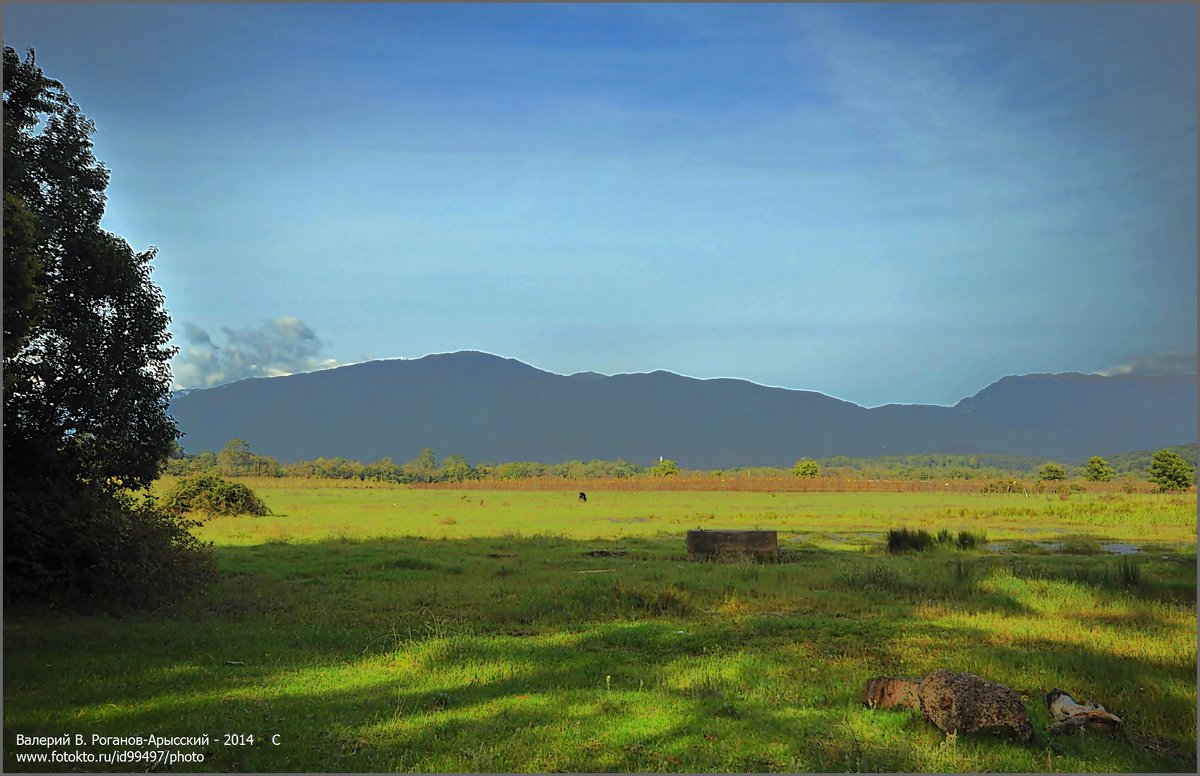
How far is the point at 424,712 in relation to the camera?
9945mm

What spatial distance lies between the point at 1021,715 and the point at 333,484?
107m

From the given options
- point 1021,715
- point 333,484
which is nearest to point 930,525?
point 1021,715

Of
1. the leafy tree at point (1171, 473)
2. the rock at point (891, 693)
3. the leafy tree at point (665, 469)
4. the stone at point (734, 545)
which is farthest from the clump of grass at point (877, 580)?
the leafy tree at point (665, 469)

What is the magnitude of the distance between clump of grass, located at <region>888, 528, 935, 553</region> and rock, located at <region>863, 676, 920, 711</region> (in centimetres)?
2087

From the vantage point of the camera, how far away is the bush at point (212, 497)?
46.1 meters

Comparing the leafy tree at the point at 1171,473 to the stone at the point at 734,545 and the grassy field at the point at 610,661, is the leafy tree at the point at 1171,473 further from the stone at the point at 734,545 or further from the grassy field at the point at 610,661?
the stone at the point at 734,545

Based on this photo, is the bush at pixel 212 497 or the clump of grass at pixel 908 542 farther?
the bush at pixel 212 497

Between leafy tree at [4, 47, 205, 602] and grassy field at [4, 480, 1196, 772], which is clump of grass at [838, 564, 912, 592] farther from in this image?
leafy tree at [4, 47, 205, 602]

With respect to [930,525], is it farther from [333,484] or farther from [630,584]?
[333,484]

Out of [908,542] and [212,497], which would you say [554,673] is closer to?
[908,542]

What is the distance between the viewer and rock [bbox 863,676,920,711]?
9.89 metres

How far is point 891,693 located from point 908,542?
21.9 m

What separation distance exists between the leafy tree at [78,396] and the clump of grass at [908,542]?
22918mm

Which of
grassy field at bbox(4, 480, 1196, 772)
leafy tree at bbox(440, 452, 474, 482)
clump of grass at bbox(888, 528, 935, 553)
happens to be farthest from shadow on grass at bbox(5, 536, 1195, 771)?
leafy tree at bbox(440, 452, 474, 482)
